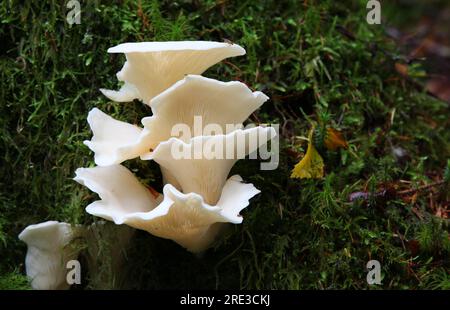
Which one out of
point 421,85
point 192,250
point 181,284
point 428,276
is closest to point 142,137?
point 192,250

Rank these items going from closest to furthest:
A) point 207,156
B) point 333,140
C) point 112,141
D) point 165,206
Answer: point 165,206, point 207,156, point 112,141, point 333,140

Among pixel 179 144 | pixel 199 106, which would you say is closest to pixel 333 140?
pixel 199 106

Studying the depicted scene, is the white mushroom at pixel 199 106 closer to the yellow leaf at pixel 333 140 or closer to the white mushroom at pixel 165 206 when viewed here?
the white mushroom at pixel 165 206

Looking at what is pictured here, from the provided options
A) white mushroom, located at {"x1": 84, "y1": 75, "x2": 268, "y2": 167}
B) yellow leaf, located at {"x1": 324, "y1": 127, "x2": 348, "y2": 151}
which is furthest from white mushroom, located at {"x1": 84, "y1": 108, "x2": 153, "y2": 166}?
yellow leaf, located at {"x1": 324, "y1": 127, "x2": 348, "y2": 151}

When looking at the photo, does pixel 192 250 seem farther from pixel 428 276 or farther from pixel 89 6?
pixel 89 6

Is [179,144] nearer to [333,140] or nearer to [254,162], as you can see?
[254,162]
